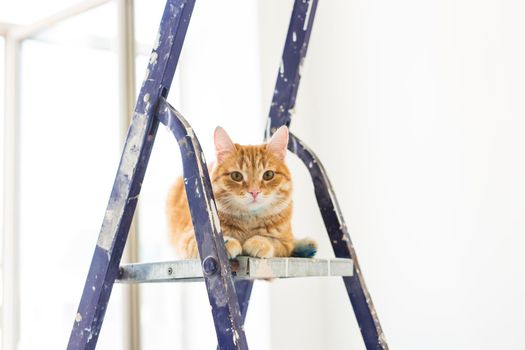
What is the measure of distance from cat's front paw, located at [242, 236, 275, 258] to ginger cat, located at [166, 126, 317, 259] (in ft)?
0.06

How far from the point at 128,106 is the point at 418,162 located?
102cm

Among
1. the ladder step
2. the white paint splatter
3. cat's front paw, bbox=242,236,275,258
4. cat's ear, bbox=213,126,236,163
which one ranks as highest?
the white paint splatter

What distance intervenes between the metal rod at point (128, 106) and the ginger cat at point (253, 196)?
1.14 m

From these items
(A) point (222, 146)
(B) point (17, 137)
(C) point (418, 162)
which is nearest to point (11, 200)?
(B) point (17, 137)

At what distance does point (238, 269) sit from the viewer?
0.91 meters

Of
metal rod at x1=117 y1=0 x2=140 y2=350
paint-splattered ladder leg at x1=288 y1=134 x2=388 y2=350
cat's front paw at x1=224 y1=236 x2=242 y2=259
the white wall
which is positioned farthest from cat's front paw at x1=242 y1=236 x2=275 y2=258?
metal rod at x1=117 y1=0 x2=140 y2=350

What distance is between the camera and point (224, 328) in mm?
834

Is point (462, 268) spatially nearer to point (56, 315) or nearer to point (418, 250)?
point (418, 250)

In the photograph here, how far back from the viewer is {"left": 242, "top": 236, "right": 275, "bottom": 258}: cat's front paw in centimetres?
92

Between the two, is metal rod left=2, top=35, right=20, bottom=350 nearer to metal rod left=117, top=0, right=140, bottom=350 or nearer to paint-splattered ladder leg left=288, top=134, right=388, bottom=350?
metal rod left=117, top=0, right=140, bottom=350

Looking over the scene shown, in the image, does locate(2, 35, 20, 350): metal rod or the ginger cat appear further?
locate(2, 35, 20, 350): metal rod

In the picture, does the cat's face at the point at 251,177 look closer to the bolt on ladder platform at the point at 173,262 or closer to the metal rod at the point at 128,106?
the bolt on ladder platform at the point at 173,262

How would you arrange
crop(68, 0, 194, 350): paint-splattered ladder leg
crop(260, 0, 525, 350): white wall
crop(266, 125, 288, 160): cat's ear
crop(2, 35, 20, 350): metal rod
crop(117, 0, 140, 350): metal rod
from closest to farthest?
crop(68, 0, 194, 350): paint-splattered ladder leg, crop(266, 125, 288, 160): cat's ear, crop(260, 0, 525, 350): white wall, crop(117, 0, 140, 350): metal rod, crop(2, 35, 20, 350): metal rod

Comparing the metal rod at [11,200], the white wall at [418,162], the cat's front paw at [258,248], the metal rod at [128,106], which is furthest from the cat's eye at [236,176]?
the metal rod at [11,200]
